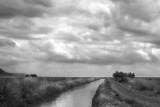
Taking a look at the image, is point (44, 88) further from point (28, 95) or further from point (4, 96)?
point (4, 96)

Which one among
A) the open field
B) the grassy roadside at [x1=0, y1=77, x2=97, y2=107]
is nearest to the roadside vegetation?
the open field

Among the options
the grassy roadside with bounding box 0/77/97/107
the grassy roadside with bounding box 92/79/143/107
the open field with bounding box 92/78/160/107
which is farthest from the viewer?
the open field with bounding box 92/78/160/107

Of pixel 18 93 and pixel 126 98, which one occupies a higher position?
pixel 18 93

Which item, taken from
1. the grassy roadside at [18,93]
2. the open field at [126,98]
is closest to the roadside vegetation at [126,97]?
the open field at [126,98]

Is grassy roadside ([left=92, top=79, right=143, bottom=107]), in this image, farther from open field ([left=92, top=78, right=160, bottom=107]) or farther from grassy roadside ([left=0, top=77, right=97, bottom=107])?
grassy roadside ([left=0, top=77, right=97, bottom=107])

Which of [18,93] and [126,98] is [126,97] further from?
[18,93]

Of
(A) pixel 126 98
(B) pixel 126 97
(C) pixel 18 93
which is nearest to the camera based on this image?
(C) pixel 18 93

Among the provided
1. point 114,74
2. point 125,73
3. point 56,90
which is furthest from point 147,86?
point 114,74

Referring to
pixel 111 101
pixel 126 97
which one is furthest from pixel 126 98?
pixel 111 101

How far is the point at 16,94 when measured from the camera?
25.6m

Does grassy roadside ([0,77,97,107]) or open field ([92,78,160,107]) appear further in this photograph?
open field ([92,78,160,107])

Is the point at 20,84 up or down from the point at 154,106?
up

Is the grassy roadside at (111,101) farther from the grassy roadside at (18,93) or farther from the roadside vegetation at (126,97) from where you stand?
the grassy roadside at (18,93)

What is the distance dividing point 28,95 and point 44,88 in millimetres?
10399
